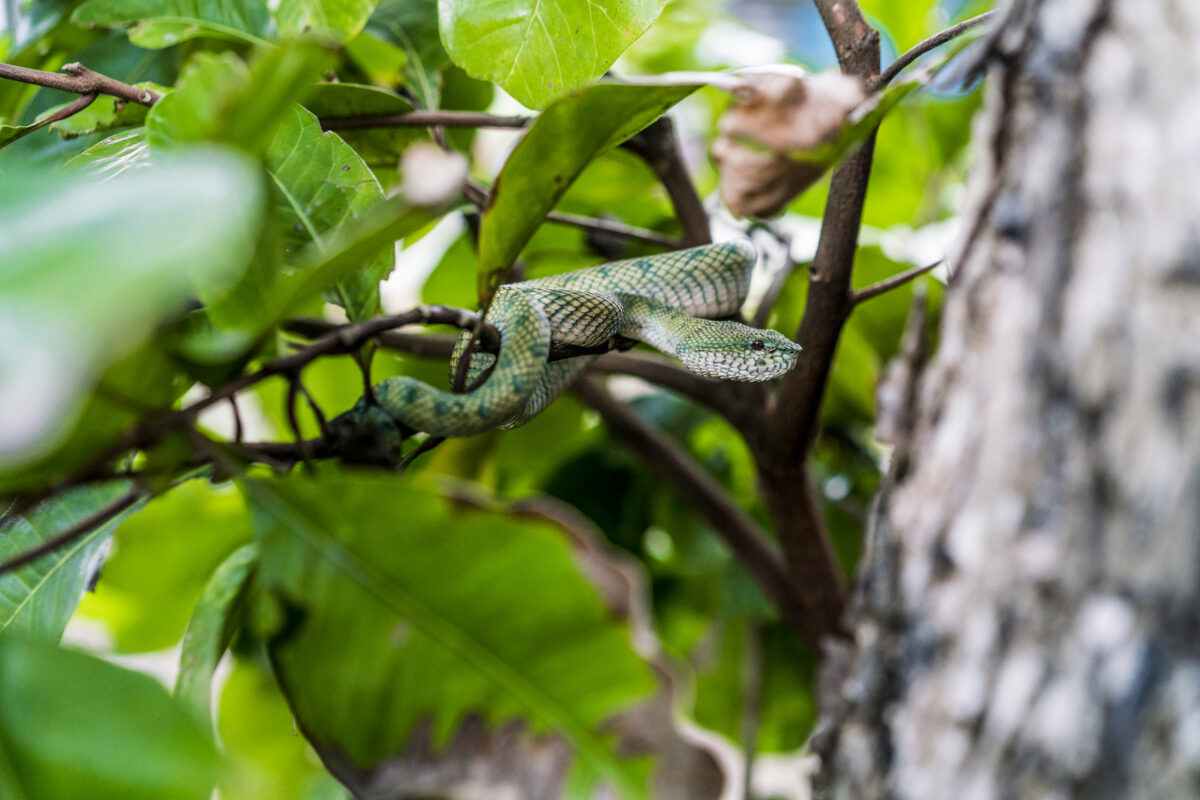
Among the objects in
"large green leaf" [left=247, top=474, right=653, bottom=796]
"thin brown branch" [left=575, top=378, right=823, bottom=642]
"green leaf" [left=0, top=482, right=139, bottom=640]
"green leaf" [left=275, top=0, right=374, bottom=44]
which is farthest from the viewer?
"thin brown branch" [left=575, top=378, right=823, bottom=642]

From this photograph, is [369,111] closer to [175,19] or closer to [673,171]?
[175,19]

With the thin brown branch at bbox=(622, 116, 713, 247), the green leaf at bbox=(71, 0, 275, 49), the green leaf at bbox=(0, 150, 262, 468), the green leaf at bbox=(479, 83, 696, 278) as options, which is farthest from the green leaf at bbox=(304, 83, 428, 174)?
the green leaf at bbox=(0, 150, 262, 468)

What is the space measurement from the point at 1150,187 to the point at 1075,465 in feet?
0.48

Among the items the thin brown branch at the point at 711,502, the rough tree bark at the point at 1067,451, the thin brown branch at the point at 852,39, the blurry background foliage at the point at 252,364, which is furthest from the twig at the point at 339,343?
the thin brown branch at the point at 711,502

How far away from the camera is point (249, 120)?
17.1 inches

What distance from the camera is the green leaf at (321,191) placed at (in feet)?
2.19

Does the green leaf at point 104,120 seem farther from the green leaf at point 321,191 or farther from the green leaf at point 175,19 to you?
the green leaf at point 321,191

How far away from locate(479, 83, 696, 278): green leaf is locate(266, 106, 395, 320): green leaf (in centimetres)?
12

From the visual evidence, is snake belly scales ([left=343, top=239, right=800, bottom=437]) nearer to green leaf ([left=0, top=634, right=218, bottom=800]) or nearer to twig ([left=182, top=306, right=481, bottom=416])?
twig ([left=182, top=306, right=481, bottom=416])

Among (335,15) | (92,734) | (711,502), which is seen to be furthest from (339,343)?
(711,502)

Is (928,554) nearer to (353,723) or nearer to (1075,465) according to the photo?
(1075,465)

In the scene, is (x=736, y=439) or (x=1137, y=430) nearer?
(x=1137, y=430)

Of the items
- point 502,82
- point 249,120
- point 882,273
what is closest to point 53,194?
point 249,120

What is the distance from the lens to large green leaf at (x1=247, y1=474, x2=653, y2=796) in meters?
0.52
